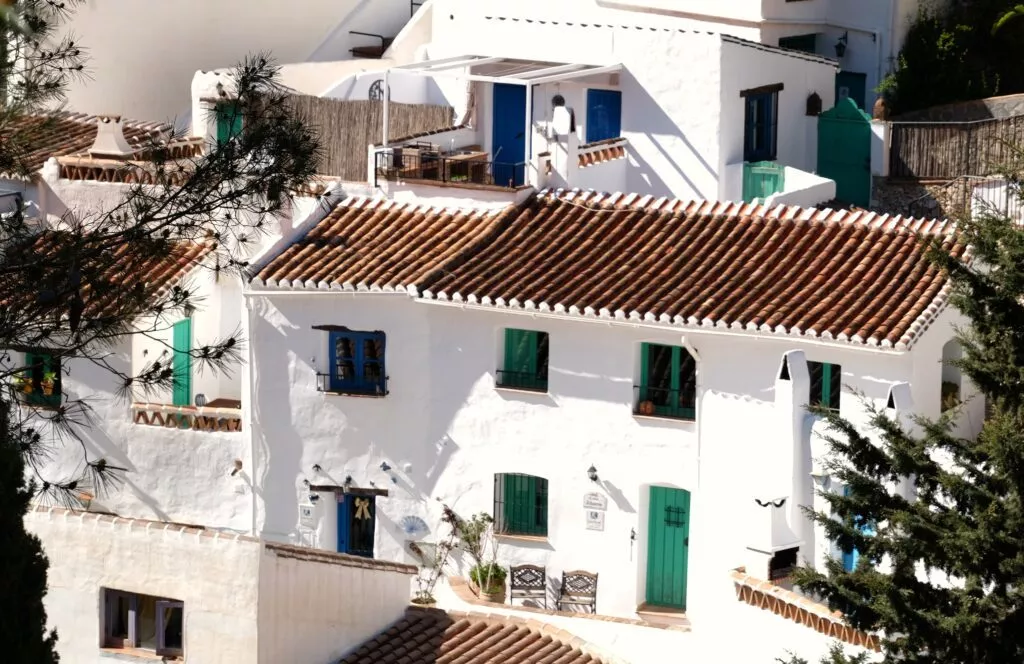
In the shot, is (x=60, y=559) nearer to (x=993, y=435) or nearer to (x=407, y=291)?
(x=407, y=291)

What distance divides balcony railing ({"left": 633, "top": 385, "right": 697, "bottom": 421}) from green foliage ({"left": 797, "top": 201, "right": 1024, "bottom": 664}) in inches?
350

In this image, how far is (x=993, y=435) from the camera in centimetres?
2731

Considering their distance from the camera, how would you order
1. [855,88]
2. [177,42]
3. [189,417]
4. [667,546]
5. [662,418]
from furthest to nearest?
[177,42], [855,88], [189,417], [667,546], [662,418]

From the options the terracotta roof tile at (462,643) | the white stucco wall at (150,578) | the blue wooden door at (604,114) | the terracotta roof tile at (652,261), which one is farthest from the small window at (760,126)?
the white stucco wall at (150,578)

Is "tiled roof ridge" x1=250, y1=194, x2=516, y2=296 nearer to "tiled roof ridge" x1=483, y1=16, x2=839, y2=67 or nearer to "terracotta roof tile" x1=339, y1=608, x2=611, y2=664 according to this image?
"terracotta roof tile" x1=339, y1=608, x2=611, y2=664

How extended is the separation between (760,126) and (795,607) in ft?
47.4

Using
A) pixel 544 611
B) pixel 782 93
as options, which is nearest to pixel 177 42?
pixel 782 93

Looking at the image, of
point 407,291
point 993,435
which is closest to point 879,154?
point 407,291

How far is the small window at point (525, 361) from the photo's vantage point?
38969 millimetres

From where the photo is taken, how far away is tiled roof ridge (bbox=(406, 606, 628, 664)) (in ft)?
117

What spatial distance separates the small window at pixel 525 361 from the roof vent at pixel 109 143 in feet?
30.2

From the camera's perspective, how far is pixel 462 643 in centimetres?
3625

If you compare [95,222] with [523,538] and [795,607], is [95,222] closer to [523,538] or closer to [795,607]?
[795,607]

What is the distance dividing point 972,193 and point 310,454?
39.7 feet
